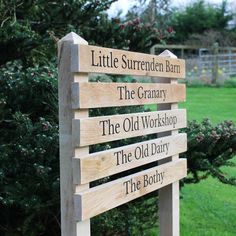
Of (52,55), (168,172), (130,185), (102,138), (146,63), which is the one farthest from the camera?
(52,55)

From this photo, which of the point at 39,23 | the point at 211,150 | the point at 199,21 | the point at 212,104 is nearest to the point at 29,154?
the point at 211,150

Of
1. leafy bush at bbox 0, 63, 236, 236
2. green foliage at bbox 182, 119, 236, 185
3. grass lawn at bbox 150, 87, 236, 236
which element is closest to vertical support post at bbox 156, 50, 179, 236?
leafy bush at bbox 0, 63, 236, 236

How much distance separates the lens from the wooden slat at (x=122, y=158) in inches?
86.1

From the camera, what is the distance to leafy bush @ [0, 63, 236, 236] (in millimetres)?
2910

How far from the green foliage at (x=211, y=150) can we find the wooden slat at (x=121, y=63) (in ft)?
1.74

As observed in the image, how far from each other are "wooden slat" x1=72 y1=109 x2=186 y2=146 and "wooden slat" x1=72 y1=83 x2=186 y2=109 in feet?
0.23

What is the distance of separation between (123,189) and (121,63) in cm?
63

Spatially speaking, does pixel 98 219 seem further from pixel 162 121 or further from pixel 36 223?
pixel 162 121

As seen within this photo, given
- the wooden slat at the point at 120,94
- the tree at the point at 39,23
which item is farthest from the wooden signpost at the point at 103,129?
the tree at the point at 39,23

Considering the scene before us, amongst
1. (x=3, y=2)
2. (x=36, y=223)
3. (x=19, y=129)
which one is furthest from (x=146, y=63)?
(x=3, y=2)

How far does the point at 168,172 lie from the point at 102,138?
81cm

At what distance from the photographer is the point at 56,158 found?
3.02 m

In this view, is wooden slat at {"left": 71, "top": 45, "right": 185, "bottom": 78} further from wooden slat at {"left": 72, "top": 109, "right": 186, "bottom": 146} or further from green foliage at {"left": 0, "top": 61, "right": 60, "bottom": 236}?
green foliage at {"left": 0, "top": 61, "right": 60, "bottom": 236}

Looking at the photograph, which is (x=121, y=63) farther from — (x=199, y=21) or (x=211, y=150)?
(x=199, y=21)
